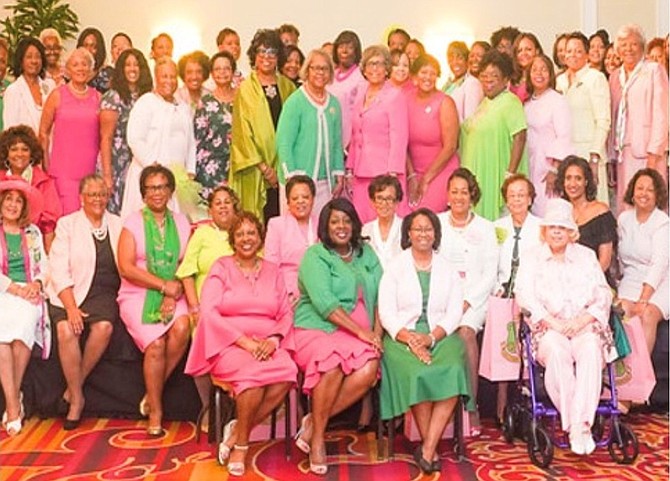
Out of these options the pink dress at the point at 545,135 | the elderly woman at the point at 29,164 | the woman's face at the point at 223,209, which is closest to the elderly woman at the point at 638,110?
the pink dress at the point at 545,135

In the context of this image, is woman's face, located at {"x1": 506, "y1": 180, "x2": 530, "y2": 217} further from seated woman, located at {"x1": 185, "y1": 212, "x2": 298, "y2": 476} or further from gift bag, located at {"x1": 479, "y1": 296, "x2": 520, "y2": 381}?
seated woman, located at {"x1": 185, "y1": 212, "x2": 298, "y2": 476}

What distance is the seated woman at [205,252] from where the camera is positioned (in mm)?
5328

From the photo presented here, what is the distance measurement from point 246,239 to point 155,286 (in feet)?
2.27

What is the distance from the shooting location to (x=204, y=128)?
21.0 feet

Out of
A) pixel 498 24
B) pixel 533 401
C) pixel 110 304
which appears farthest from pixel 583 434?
pixel 498 24

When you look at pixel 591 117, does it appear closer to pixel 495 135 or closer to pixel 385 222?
pixel 495 135

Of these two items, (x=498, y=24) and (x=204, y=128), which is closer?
(x=204, y=128)

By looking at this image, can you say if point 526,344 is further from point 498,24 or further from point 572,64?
point 498,24

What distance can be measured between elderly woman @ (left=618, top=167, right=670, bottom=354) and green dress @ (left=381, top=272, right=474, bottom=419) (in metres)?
1.29

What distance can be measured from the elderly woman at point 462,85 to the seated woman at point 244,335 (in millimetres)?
1991

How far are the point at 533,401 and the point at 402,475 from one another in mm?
671

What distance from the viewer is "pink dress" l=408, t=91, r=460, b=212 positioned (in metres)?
6.21

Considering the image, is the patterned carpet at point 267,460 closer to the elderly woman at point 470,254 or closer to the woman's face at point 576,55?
the elderly woman at point 470,254

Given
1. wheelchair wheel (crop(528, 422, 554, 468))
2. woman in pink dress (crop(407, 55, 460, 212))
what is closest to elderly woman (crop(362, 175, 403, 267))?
woman in pink dress (crop(407, 55, 460, 212))
